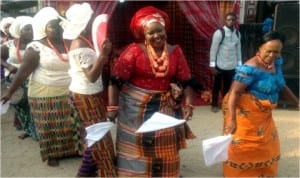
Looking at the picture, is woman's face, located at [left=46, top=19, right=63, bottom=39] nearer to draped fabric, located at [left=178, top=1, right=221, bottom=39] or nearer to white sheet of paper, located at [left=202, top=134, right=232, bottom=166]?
white sheet of paper, located at [left=202, top=134, right=232, bottom=166]

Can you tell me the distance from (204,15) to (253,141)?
11.1 feet

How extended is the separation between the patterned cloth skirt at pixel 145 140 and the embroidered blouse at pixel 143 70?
2.4 inches

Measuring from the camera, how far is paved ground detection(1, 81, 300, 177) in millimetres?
3979

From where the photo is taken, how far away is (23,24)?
16.5 feet

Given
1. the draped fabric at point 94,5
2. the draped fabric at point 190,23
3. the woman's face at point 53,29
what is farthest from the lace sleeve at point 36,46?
the draped fabric at point 190,23

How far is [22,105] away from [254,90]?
3.07m

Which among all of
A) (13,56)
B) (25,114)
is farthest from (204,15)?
(25,114)

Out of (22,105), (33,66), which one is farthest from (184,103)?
(22,105)

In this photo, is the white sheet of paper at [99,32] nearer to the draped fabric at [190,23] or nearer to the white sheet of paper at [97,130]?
the white sheet of paper at [97,130]

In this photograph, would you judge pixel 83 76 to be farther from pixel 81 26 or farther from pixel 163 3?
pixel 163 3

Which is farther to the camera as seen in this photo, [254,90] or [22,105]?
[22,105]

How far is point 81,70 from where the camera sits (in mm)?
3352

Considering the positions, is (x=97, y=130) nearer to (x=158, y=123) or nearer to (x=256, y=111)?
(x=158, y=123)

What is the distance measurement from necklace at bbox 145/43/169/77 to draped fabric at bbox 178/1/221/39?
358 centimetres
